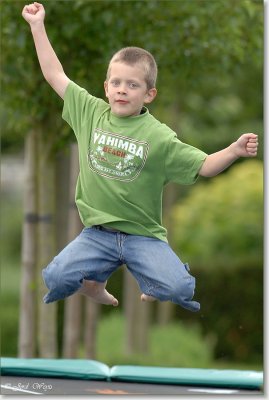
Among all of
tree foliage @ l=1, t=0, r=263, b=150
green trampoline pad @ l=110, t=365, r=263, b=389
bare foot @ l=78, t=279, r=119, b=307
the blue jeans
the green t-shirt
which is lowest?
green trampoline pad @ l=110, t=365, r=263, b=389

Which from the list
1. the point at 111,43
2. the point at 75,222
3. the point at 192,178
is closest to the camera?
the point at 192,178

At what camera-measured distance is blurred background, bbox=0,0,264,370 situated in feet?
21.8

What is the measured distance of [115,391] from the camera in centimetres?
573

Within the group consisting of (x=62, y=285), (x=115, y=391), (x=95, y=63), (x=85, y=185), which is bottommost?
(x=115, y=391)

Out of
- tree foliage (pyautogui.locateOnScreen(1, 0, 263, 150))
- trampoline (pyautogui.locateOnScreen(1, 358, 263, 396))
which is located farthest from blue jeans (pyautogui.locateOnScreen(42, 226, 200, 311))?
tree foliage (pyautogui.locateOnScreen(1, 0, 263, 150))

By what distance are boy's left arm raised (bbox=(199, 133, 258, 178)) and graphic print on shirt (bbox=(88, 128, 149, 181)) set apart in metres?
0.30

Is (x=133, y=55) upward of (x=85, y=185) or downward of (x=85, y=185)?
upward

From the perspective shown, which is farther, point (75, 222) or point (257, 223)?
point (257, 223)

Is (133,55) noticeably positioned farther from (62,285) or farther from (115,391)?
(115,391)

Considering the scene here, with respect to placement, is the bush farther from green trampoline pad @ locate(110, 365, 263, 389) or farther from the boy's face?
the boy's face

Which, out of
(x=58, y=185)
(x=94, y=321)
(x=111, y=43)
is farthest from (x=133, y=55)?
(x=58, y=185)

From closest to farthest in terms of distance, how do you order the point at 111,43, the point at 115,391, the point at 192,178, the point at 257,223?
1. the point at 192,178
2. the point at 115,391
3. the point at 111,43
4. the point at 257,223

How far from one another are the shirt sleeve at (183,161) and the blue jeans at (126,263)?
34cm

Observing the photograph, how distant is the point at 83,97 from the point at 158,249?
0.82 metres
